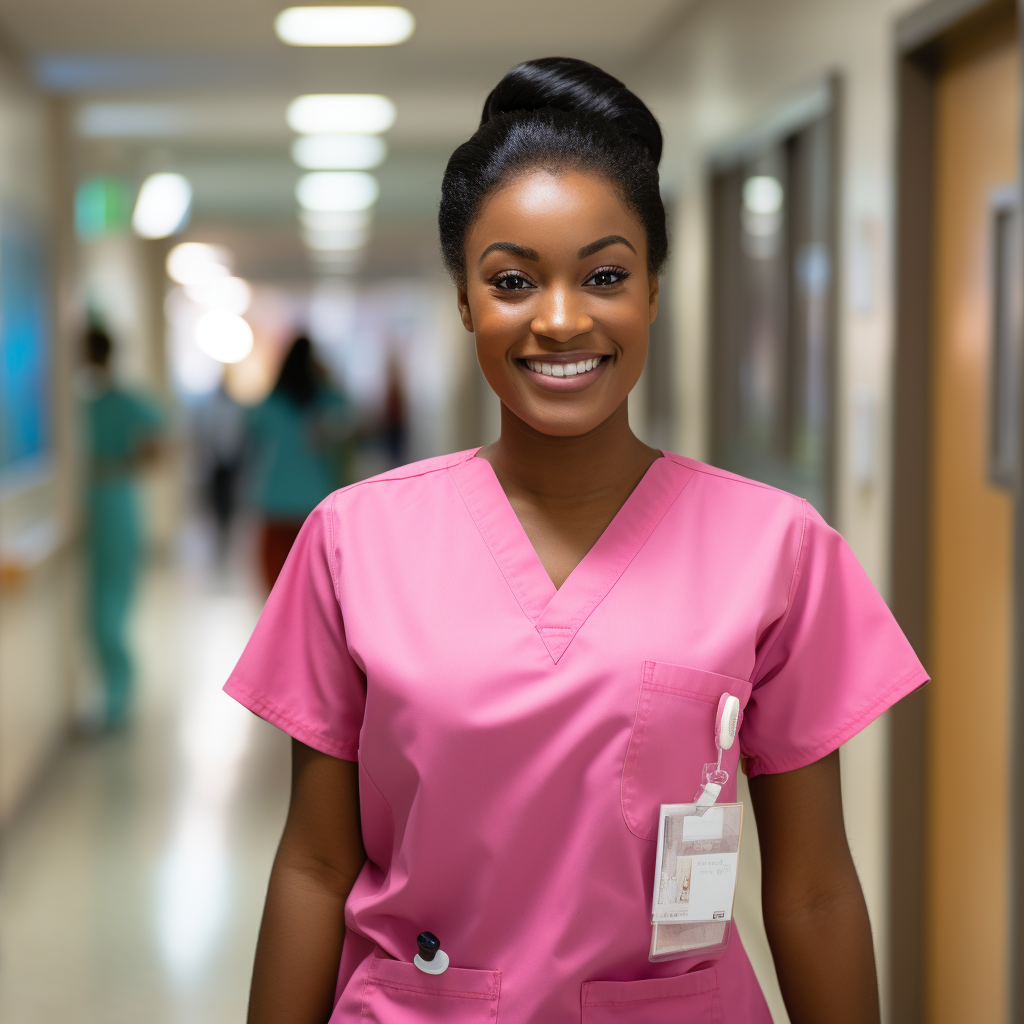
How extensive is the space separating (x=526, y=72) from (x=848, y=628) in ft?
1.71

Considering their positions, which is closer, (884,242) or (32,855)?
(884,242)

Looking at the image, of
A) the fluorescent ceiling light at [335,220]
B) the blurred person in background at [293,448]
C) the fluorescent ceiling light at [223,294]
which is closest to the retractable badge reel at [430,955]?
the blurred person in background at [293,448]

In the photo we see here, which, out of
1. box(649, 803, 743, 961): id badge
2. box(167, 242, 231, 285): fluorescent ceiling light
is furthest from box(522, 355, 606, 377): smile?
box(167, 242, 231, 285): fluorescent ceiling light

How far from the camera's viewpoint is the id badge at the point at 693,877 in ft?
3.18

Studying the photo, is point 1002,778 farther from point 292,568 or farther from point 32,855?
point 32,855

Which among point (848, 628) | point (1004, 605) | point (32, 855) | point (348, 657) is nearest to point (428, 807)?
point (348, 657)

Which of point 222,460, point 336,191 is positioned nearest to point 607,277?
point 336,191

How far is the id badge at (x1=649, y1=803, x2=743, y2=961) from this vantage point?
3.18 feet

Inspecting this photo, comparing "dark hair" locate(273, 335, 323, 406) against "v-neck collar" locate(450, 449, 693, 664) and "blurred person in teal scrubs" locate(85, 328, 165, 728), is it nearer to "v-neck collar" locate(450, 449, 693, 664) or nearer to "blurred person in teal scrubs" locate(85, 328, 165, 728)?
"blurred person in teal scrubs" locate(85, 328, 165, 728)

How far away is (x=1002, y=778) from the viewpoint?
2.15 metres

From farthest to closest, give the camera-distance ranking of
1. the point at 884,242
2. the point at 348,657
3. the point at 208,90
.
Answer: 1. the point at 208,90
2. the point at 884,242
3. the point at 348,657

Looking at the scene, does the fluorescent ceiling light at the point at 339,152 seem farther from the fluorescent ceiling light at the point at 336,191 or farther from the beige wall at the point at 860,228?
the beige wall at the point at 860,228

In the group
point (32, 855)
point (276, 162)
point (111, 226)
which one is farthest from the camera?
point (111, 226)

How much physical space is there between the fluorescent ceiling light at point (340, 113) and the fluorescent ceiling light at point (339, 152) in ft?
0.59
